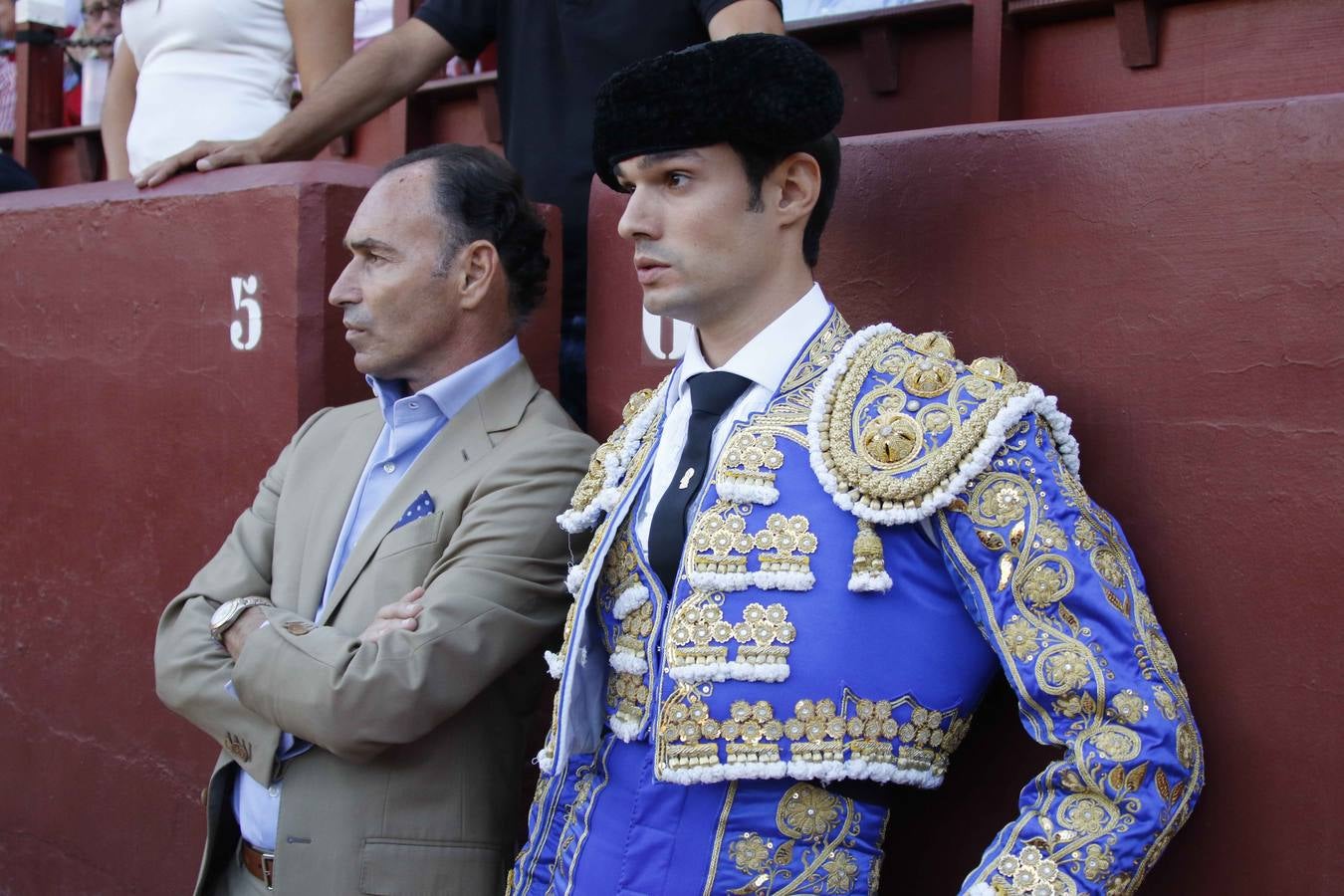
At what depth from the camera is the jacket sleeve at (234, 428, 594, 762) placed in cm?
245

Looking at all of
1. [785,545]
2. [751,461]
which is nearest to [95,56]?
[751,461]

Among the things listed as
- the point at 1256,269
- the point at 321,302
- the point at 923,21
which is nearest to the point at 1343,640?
the point at 1256,269

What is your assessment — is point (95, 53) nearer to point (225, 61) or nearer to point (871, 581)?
point (225, 61)

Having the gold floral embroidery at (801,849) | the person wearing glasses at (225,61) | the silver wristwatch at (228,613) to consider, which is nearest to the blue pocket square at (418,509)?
the silver wristwatch at (228,613)

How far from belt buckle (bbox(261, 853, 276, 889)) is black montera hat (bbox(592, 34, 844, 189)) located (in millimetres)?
1278

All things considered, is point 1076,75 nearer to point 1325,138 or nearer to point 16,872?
point 1325,138

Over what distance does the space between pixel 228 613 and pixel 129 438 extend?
138cm

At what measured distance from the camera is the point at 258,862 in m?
2.75

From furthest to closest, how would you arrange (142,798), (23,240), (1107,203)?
(23,240)
(142,798)
(1107,203)

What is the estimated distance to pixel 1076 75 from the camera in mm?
4047

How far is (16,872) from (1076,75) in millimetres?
3339

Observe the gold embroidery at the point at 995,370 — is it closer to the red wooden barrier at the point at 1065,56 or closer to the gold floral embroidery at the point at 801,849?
the gold floral embroidery at the point at 801,849

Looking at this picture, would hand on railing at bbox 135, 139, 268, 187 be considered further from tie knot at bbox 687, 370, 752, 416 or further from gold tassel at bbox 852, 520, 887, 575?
gold tassel at bbox 852, 520, 887, 575

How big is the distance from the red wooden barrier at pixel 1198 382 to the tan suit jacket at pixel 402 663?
25.5 inches
